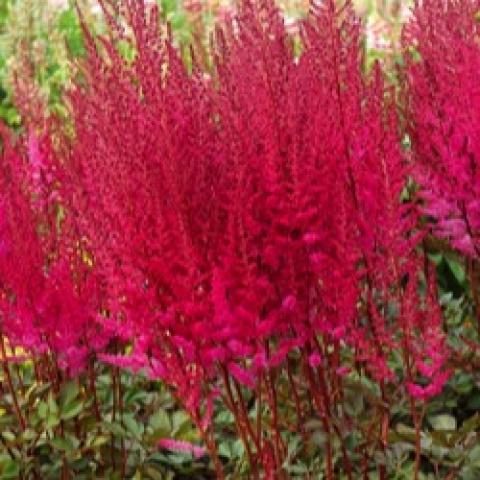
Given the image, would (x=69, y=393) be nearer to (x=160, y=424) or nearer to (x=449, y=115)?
(x=160, y=424)

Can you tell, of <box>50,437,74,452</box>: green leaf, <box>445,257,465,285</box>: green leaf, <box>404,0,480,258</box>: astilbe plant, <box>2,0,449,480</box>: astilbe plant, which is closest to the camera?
<box>2,0,449,480</box>: astilbe plant

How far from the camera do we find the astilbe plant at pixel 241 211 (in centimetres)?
212

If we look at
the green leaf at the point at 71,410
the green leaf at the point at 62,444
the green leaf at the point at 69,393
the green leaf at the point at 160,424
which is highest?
the green leaf at the point at 69,393

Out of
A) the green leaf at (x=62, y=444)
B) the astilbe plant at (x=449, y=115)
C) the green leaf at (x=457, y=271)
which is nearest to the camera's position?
the astilbe plant at (x=449, y=115)

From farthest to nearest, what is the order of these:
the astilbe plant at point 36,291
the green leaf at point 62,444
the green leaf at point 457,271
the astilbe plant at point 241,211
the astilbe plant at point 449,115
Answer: the green leaf at point 457,271
the green leaf at point 62,444
the astilbe plant at point 449,115
the astilbe plant at point 36,291
the astilbe plant at point 241,211

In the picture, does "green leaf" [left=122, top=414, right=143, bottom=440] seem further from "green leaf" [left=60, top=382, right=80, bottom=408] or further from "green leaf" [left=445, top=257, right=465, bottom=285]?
"green leaf" [left=445, top=257, right=465, bottom=285]

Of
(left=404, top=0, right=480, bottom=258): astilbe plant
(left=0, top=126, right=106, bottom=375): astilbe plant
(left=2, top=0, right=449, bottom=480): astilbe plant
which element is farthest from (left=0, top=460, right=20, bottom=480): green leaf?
(left=404, top=0, right=480, bottom=258): astilbe plant

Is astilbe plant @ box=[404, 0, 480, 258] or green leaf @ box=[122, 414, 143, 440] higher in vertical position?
astilbe plant @ box=[404, 0, 480, 258]

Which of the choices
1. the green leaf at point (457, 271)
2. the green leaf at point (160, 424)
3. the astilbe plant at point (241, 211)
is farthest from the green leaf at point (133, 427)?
the green leaf at point (457, 271)

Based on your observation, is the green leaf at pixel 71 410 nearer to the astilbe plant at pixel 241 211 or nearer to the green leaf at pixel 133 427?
the green leaf at pixel 133 427

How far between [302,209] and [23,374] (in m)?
1.56

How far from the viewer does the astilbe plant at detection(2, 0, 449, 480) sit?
2.12m

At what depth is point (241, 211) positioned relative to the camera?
7.07ft

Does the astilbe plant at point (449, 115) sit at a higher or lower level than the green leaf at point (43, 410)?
higher
